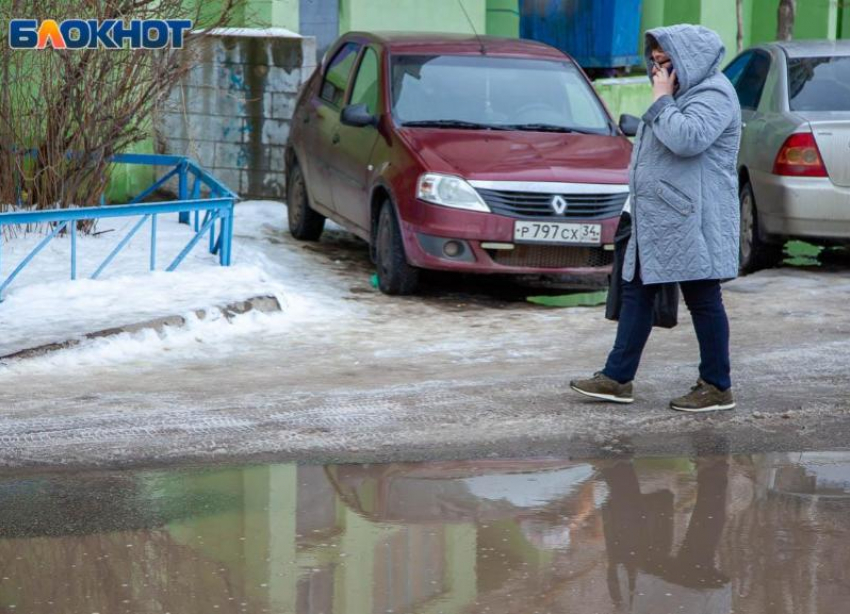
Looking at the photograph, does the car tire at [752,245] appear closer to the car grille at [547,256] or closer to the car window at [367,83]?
the car grille at [547,256]

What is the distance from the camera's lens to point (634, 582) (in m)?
4.49

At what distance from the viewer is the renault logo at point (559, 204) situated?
9.38 m

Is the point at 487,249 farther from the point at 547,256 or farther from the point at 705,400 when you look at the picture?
the point at 705,400

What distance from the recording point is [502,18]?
61.3ft

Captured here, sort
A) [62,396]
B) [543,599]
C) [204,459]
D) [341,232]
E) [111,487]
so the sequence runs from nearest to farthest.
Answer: [543,599] → [111,487] → [204,459] → [62,396] → [341,232]

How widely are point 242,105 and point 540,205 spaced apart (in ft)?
14.8

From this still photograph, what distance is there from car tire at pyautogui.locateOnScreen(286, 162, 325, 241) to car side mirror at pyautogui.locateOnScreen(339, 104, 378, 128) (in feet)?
4.84

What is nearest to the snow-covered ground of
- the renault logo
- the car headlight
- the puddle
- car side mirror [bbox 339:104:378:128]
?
the car headlight

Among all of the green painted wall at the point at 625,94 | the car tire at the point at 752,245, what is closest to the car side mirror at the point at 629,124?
the car tire at the point at 752,245

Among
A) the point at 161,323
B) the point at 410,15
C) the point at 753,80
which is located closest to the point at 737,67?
the point at 753,80

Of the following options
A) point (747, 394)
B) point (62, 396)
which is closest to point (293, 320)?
point (62, 396)

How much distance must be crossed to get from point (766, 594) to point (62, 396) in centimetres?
361

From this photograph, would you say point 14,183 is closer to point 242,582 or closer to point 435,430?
point 435,430

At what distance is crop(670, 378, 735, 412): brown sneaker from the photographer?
6703 millimetres
